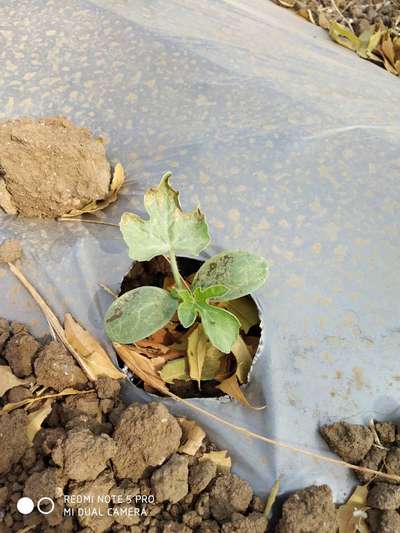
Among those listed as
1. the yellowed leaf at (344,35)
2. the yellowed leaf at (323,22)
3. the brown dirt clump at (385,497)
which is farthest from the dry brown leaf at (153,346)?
the yellowed leaf at (323,22)

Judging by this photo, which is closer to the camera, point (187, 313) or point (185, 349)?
→ point (187, 313)

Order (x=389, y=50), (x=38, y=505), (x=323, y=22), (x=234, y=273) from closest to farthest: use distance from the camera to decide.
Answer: (x=38, y=505)
(x=234, y=273)
(x=389, y=50)
(x=323, y=22)

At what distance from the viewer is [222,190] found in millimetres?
1263

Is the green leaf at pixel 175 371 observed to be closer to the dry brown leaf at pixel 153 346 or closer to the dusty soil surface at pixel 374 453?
the dry brown leaf at pixel 153 346

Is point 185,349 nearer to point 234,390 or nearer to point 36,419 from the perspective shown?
point 234,390

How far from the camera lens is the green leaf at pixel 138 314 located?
3.49ft

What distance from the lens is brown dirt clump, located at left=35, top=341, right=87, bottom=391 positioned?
1.11 m

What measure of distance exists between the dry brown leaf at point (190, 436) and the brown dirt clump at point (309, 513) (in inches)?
6.9

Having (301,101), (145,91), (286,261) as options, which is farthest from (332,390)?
(145,91)

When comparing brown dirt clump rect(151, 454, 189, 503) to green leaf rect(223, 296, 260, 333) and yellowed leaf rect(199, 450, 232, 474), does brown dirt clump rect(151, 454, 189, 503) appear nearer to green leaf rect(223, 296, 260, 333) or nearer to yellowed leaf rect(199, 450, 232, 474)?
yellowed leaf rect(199, 450, 232, 474)

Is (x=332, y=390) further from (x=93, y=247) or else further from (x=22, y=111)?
(x=22, y=111)

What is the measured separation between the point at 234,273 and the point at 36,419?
44 cm

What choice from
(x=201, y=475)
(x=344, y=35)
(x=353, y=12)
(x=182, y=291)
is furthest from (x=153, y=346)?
(x=353, y=12)

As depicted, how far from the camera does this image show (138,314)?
3.51ft
